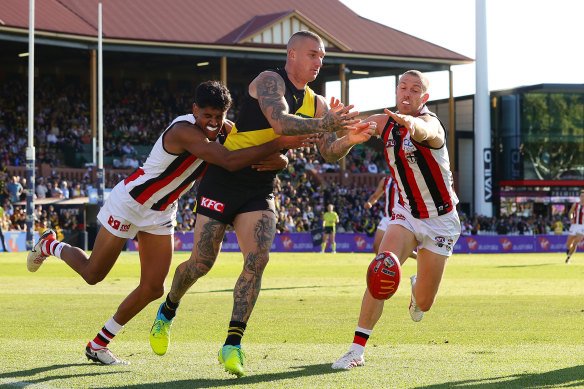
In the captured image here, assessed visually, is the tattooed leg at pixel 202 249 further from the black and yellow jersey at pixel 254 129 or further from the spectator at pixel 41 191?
the spectator at pixel 41 191

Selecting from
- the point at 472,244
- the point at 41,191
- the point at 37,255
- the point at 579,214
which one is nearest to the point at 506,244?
the point at 472,244

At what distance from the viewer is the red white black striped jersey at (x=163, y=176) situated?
25.5 ft

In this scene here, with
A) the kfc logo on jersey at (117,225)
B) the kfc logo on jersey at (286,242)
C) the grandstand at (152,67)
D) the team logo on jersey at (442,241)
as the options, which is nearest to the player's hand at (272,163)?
the kfc logo on jersey at (117,225)

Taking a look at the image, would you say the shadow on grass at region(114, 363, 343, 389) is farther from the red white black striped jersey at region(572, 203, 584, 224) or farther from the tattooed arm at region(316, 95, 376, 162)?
the red white black striped jersey at region(572, 203, 584, 224)

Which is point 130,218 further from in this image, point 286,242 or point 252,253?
point 286,242

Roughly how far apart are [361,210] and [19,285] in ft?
95.0

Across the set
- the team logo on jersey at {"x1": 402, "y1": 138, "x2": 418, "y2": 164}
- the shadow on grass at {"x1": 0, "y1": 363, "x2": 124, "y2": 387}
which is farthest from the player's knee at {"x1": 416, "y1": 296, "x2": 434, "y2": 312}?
the shadow on grass at {"x1": 0, "y1": 363, "x2": 124, "y2": 387}

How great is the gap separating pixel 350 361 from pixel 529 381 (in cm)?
145

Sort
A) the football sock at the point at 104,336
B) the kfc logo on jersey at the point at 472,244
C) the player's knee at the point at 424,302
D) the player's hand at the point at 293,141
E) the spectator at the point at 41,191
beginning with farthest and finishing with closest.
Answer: the kfc logo on jersey at the point at 472,244, the spectator at the point at 41,191, the player's knee at the point at 424,302, the football sock at the point at 104,336, the player's hand at the point at 293,141

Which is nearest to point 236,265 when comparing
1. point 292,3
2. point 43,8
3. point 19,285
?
point 19,285

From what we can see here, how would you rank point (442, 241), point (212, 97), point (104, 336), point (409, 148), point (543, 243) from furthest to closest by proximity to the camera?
point (543, 243) → point (442, 241) → point (409, 148) → point (104, 336) → point (212, 97)

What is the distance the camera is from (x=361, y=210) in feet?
148

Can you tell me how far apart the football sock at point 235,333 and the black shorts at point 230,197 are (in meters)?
0.89

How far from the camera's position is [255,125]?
24.9 feet
